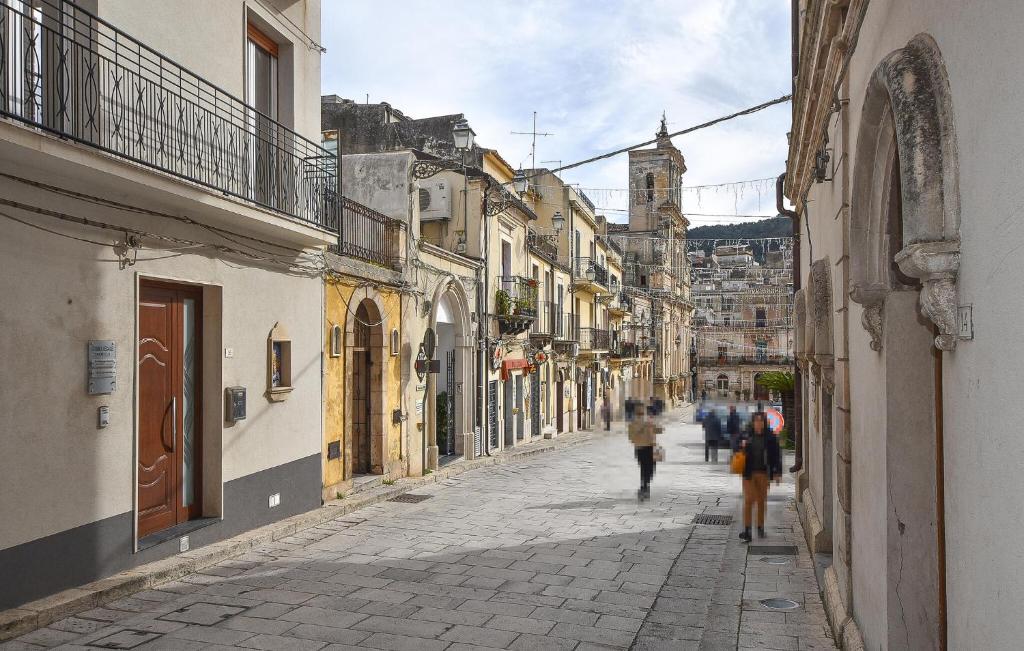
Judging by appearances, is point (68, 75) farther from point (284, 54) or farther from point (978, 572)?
point (978, 572)

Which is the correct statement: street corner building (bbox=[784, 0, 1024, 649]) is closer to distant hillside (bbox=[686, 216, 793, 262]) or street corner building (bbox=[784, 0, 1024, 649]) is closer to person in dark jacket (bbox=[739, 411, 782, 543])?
person in dark jacket (bbox=[739, 411, 782, 543])

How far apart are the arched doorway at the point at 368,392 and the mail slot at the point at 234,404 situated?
4.32 metres

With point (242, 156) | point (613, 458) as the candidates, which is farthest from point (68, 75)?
point (613, 458)

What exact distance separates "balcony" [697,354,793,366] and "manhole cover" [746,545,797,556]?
178 ft

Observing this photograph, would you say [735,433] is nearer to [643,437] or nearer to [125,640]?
[643,437]

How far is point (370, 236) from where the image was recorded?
47.4ft

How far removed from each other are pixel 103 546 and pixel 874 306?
691cm

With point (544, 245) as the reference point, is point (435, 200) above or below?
above

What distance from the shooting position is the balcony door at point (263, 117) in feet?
33.1

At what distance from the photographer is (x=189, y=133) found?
28.9ft

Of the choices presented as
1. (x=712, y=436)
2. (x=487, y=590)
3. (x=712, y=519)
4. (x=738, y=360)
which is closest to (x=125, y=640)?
(x=487, y=590)

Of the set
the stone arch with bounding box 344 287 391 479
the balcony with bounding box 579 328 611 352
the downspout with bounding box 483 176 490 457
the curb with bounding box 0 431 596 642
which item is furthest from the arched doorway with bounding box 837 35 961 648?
the balcony with bounding box 579 328 611 352

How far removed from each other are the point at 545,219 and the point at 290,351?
22.6m

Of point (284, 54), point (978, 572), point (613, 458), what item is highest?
point (284, 54)
